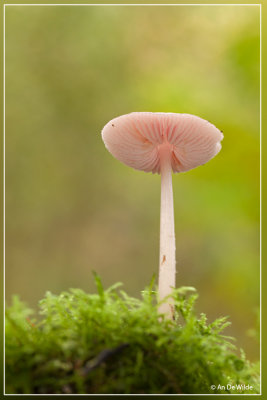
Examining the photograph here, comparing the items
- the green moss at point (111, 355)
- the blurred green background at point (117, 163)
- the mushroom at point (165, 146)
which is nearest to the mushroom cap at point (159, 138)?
the mushroom at point (165, 146)

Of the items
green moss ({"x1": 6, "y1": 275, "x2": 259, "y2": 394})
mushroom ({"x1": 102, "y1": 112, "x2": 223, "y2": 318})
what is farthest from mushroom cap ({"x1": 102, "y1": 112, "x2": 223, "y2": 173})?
green moss ({"x1": 6, "y1": 275, "x2": 259, "y2": 394})

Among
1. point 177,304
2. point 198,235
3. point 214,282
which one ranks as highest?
point 198,235

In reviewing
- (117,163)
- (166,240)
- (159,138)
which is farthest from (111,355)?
(117,163)

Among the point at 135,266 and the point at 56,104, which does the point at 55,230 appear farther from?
the point at 56,104

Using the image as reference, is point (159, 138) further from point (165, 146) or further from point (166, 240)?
point (166, 240)

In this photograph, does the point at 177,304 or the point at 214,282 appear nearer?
the point at 177,304

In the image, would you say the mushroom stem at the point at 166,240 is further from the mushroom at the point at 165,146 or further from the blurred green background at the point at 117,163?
the blurred green background at the point at 117,163

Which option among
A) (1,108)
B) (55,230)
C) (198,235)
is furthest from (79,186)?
(1,108)

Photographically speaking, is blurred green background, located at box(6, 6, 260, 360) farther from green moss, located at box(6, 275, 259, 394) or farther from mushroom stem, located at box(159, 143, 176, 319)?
green moss, located at box(6, 275, 259, 394)
